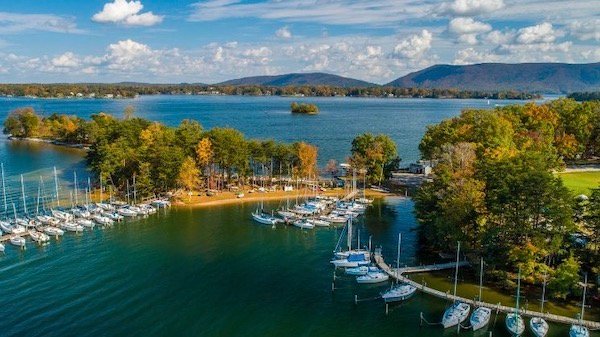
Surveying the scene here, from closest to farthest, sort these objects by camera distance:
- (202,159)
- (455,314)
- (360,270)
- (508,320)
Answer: (508,320), (455,314), (360,270), (202,159)

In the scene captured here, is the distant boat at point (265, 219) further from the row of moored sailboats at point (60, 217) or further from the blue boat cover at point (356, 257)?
the blue boat cover at point (356, 257)

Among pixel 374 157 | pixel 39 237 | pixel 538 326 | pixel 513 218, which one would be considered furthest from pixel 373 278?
pixel 39 237

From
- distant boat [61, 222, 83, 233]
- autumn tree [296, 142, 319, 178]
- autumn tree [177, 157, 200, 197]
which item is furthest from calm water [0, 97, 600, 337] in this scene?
autumn tree [296, 142, 319, 178]

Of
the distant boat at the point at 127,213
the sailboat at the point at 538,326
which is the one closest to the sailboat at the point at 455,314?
the sailboat at the point at 538,326

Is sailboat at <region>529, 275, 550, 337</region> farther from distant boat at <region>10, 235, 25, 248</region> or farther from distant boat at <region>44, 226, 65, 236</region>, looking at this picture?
distant boat at <region>10, 235, 25, 248</region>

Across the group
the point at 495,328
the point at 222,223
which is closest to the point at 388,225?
the point at 222,223

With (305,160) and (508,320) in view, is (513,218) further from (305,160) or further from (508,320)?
(305,160)
